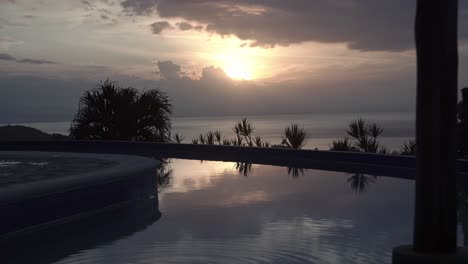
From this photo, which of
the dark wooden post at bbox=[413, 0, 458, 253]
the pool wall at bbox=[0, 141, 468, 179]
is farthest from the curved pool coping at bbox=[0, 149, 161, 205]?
the pool wall at bbox=[0, 141, 468, 179]

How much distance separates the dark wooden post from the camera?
3.11m

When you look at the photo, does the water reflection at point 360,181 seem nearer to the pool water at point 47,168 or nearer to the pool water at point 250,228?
the pool water at point 250,228

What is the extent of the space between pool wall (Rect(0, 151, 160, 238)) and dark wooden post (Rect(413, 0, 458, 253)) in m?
4.81

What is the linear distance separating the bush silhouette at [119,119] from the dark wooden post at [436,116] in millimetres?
17811

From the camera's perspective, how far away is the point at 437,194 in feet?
10.4

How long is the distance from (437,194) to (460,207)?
17.7 feet

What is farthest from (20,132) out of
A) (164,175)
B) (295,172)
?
(295,172)

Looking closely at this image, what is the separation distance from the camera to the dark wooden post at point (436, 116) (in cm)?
311

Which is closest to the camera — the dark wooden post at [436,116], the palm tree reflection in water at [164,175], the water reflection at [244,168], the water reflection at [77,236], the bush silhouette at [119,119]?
the dark wooden post at [436,116]

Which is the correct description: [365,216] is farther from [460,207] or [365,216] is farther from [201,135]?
[201,135]

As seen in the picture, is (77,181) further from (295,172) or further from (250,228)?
(295,172)

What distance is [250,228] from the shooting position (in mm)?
6746

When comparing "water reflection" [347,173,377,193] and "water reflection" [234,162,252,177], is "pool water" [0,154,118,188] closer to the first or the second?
"water reflection" [234,162,252,177]

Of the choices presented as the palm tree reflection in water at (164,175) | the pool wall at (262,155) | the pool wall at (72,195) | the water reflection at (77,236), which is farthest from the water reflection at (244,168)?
A: the water reflection at (77,236)
